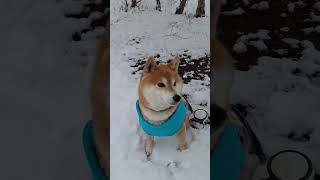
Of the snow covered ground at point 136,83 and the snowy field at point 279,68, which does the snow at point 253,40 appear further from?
the snow covered ground at point 136,83

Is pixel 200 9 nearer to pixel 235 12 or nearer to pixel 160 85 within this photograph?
pixel 160 85

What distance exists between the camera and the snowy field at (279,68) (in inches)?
35.6

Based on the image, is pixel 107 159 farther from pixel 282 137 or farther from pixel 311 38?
pixel 311 38

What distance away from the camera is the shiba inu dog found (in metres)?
0.59

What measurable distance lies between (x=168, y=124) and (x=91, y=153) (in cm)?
16

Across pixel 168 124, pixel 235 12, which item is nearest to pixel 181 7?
pixel 168 124

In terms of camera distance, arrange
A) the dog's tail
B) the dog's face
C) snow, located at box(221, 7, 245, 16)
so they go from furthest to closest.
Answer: snow, located at box(221, 7, 245, 16), the dog's tail, the dog's face

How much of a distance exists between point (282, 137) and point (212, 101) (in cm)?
23

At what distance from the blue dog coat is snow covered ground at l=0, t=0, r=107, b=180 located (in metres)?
0.15

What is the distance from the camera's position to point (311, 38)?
0.96 m

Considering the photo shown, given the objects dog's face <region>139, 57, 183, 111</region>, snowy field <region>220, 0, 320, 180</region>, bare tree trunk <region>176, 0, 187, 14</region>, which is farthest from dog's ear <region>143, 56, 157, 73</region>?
snowy field <region>220, 0, 320, 180</region>

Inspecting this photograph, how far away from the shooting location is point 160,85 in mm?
586

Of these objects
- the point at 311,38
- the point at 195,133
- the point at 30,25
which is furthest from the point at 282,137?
the point at 30,25

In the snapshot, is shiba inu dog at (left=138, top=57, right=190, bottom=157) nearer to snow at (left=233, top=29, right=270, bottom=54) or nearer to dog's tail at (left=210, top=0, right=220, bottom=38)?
dog's tail at (left=210, top=0, right=220, bottom=38)
